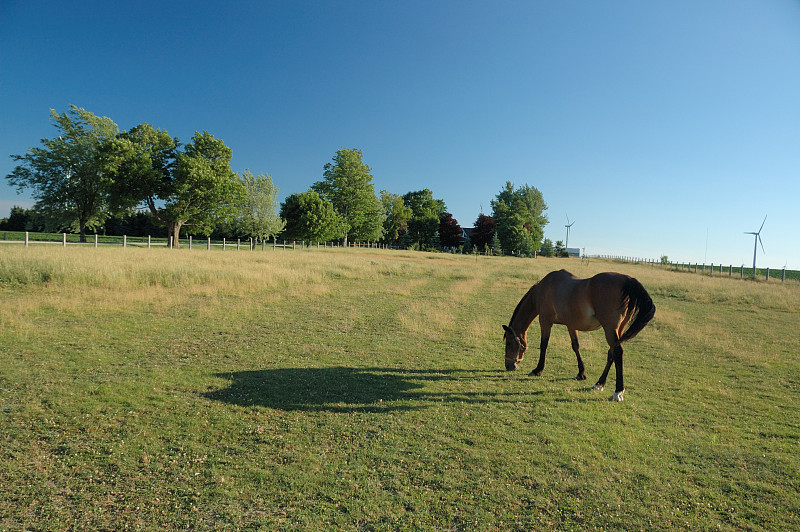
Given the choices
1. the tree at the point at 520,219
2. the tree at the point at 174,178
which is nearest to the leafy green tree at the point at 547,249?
the tree at the point at 520,219

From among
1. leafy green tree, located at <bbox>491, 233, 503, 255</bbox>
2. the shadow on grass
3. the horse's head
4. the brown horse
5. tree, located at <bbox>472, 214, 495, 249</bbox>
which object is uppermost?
tree, located at <bbox>472, 214, 495, 249</bbox>

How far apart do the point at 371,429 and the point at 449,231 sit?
8877 cm

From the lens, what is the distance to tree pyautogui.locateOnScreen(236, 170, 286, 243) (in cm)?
5653

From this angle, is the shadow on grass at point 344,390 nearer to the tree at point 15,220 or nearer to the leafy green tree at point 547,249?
the leafy green tree at point 547,249

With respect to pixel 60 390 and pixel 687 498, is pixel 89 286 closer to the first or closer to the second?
pixel 60 390

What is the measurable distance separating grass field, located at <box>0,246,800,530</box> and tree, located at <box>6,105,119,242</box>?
48212mm

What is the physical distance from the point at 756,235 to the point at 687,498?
223ft

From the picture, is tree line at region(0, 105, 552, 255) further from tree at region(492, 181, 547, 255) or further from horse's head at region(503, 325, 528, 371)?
horse's head at region(503, 325, 528, 371)

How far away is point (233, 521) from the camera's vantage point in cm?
350

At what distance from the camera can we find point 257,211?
57.4m

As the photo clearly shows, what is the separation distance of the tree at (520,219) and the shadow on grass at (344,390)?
79025 mm

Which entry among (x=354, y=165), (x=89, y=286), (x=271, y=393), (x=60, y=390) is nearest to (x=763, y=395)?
(x=271, y=393)

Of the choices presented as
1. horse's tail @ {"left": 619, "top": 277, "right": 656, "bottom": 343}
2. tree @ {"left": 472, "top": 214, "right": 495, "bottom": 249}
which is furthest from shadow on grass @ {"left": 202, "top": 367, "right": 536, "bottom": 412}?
tree @ {"left": 472, "top": 214, "right": 495, "bottom": 249}

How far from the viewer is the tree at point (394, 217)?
3661 inches
